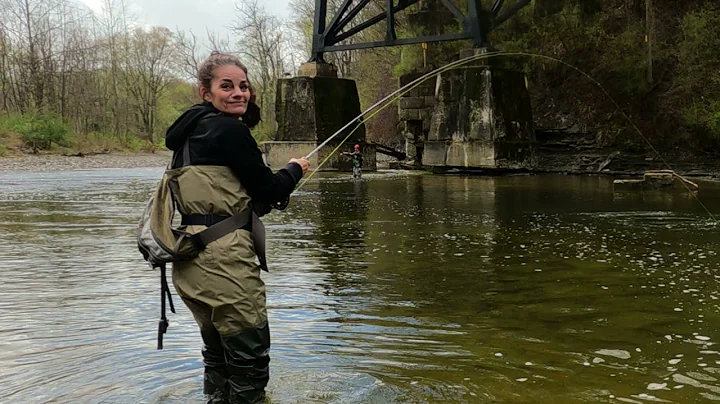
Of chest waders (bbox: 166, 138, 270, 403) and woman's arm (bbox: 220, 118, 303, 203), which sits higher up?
woman's arm (bbox: 220, 118, 303, 203)

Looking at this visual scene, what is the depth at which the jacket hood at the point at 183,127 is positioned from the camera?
9.69 feet

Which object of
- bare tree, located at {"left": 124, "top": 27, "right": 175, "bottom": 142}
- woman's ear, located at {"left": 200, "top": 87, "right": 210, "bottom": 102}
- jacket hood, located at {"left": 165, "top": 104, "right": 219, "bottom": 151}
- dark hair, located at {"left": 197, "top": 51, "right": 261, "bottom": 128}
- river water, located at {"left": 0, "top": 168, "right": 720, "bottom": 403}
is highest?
bare tree, located at {"left": 124, "top": 27, "right": 175, "bottom": 142}

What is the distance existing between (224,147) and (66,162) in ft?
115

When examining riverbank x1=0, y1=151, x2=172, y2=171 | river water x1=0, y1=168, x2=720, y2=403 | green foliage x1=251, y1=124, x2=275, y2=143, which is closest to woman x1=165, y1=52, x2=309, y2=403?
river water x1=0, y1=168, x2=720, y2=403

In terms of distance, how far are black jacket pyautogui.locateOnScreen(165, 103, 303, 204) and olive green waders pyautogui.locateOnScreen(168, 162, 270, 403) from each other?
49 mm

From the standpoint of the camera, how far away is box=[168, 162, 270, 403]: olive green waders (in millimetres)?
2850

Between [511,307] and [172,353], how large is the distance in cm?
222

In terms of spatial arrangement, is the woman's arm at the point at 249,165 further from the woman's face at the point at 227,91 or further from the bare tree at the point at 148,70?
the bare tree at the point at 148,70

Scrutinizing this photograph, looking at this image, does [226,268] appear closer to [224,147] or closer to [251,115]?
[224,147]

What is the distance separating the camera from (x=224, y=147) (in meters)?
2.89

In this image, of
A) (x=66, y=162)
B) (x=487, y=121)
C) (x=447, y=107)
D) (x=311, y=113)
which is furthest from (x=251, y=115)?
(x=66, y=162)

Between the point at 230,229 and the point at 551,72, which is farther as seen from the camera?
the point at 551,72

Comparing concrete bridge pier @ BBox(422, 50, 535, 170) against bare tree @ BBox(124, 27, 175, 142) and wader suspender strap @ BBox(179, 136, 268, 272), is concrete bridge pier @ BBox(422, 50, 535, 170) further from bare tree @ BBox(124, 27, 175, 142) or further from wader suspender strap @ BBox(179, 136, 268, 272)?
bare tree @ BBox(124, 27, 175, 142)

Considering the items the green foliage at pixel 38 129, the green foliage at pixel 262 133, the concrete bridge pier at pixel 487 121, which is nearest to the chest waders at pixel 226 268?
the concrete bridge pier at pixel 487 121
